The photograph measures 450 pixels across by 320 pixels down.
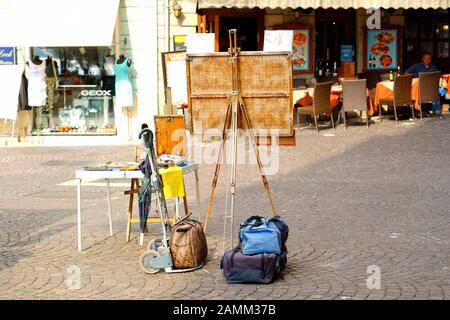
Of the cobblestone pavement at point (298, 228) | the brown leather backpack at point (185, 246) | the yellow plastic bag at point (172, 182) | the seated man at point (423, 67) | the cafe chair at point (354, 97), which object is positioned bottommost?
the cobblestone pavement at point (298, 228)

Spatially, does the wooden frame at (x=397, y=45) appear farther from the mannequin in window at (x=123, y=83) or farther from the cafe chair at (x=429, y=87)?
the mannequin in window at (x=123, y=83)

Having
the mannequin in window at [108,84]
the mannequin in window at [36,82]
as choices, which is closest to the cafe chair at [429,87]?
the mannequin in window at [108,84]

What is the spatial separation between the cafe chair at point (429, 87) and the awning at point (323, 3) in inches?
58.1

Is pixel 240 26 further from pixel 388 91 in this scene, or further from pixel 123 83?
pixel 388 91

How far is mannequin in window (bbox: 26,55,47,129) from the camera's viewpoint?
19.3 m

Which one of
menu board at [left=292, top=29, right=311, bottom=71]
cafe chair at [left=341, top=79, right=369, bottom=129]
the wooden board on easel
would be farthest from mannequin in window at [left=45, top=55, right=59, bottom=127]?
the wooden board on easel

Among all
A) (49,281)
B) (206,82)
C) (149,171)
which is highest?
(206,82)

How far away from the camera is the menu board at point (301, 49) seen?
20891mm

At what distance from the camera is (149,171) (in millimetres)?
8117

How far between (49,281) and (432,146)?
1018 cm

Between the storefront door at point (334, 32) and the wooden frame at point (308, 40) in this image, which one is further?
the storefront door at point (334, 32)

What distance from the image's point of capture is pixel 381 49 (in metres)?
21.5
